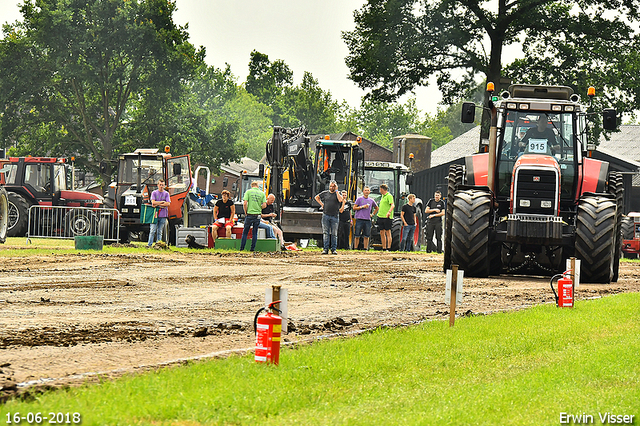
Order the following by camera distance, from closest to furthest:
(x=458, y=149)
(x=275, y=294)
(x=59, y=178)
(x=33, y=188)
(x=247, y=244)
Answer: (x=275, y=294)
(x=247, y=244)
(x=33, y=188)
(x=59, y=178)
(x=458, y=149)

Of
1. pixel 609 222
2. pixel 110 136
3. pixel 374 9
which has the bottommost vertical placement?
pixel 609 222

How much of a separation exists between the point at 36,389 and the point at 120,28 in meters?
44.8

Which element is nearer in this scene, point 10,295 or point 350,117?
point 10,295

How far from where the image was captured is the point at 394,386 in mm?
6391

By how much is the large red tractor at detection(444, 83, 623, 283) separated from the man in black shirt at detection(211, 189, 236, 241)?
8.97 m

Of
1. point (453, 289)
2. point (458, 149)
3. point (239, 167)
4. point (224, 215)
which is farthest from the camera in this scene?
point (239, 167)

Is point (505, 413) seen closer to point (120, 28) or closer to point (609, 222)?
point (609, 222)

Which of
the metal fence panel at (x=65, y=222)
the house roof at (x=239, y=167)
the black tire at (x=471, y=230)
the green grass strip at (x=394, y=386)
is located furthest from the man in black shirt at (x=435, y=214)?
the house roof at (x=239, y=167)

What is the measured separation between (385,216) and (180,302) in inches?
675

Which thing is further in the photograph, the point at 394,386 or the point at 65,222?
the point at 65,222

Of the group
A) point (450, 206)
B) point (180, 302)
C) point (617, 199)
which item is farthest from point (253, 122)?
point (180, 302)

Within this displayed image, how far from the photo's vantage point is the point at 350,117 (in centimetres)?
14812

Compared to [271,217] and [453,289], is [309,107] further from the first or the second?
[453,289]

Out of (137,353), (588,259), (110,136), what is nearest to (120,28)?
(110,136)
